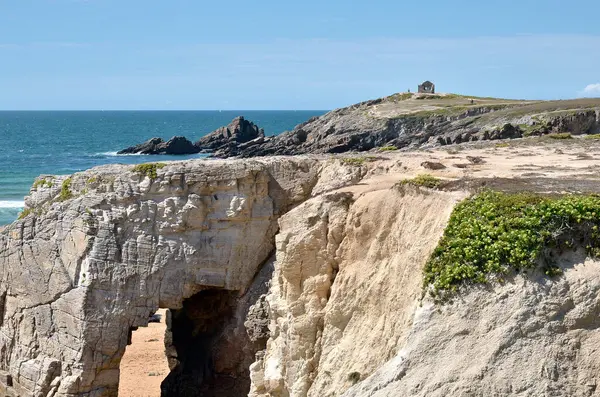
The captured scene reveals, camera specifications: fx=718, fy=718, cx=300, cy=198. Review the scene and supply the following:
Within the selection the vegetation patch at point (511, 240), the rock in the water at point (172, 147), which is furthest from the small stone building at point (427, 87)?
the vegetation patch at point (511, 240)

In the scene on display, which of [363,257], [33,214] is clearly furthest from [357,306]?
[33,214]

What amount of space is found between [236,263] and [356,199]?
6.10 meters

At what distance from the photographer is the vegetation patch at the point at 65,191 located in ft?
75.0

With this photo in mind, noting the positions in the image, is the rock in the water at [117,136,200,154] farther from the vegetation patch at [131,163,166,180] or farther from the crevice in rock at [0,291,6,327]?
the vegetation patch at [131,163,166,180]

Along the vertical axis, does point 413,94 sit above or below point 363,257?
A: above

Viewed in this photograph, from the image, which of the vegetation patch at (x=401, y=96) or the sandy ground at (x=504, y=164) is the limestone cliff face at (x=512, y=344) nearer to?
the sandy ground at (x=504, y=164)

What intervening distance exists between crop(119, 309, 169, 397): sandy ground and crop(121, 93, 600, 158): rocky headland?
54.3 ft

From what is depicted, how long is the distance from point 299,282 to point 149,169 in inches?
266

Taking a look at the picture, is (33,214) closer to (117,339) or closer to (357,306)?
(117,339)

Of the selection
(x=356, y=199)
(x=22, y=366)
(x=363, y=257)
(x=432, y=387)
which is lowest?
(x=22, y=366)

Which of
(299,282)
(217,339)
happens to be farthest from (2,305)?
(299,282)

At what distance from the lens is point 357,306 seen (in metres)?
15.9

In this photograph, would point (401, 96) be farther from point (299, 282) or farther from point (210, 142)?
point (299, 282)

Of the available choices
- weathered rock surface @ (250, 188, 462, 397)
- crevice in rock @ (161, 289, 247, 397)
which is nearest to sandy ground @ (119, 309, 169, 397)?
crevice in rock @ (161, 289, 247, 397)
